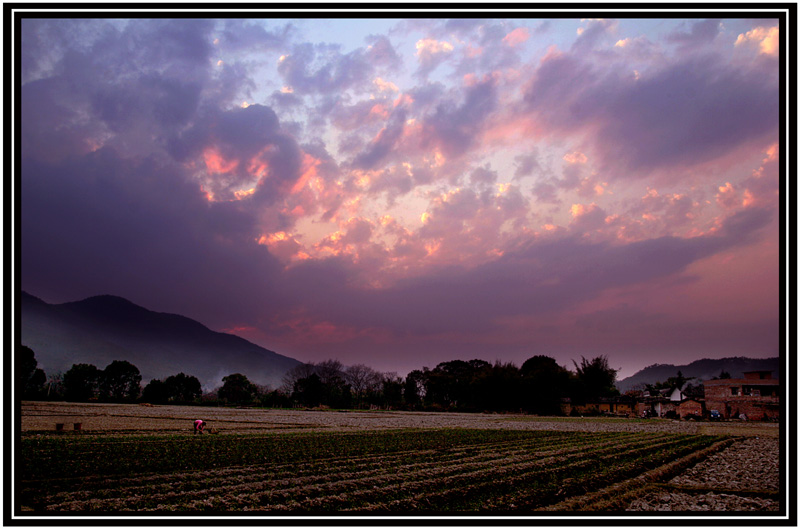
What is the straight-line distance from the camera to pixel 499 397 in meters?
82.1

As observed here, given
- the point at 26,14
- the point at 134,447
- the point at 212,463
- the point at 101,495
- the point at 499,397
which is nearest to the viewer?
the point at 26,14

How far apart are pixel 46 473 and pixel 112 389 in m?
100

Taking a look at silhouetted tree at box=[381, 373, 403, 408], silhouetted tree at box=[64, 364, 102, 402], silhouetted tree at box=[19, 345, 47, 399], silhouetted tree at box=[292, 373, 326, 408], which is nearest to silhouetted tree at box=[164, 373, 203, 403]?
silhouetted tree at box=[64, 364, 102, 402]

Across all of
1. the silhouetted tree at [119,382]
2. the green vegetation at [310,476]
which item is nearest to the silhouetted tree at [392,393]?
the silhouetted tree at [119,382]

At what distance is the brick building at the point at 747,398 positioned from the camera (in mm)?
54219

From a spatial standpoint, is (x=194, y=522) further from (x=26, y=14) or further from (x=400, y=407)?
(x=400, y=407)

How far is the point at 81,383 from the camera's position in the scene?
290 feet

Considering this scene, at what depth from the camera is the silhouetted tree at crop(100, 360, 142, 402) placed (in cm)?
9425

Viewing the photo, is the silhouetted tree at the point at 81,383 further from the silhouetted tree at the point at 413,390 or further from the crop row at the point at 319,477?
the crop row at the point at 319,477

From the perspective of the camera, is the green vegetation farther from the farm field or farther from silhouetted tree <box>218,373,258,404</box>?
silhouetted tree <box>218,373,258,404</box>

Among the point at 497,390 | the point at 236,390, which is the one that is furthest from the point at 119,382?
the point at 497,390

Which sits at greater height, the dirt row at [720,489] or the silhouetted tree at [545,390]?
the dirt row at [720,489]

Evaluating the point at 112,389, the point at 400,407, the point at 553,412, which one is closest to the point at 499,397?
the point at 553,412

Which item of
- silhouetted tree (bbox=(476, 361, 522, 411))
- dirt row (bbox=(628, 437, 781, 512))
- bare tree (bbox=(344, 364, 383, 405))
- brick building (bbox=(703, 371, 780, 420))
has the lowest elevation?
bare tree (bbox=(344, 364, 383, 405))
